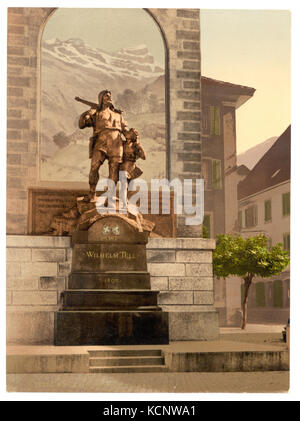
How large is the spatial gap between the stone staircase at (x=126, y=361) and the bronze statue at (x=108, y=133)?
4.72m

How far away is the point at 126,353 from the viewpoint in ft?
44.3

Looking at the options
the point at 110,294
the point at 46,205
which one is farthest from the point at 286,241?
the point at 110,294

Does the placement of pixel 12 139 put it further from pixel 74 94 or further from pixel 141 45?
pixel 141 45

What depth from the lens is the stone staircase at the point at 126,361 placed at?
1309cm

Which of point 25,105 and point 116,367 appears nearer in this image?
point 116,367

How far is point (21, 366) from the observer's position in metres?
12.8

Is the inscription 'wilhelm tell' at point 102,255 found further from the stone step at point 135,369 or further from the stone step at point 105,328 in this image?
the stone step at point 135,369

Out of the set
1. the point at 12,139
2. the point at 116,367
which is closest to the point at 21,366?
the point at 116,367

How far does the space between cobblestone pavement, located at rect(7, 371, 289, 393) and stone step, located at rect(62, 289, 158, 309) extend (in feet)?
7.48

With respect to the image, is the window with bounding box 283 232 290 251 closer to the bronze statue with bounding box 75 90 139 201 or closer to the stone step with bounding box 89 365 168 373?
the bronze statue with bounding box 75 90 139 201

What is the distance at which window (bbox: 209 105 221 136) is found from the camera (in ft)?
119

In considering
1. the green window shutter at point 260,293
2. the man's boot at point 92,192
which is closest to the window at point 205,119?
the green window shutter at point 260,293
